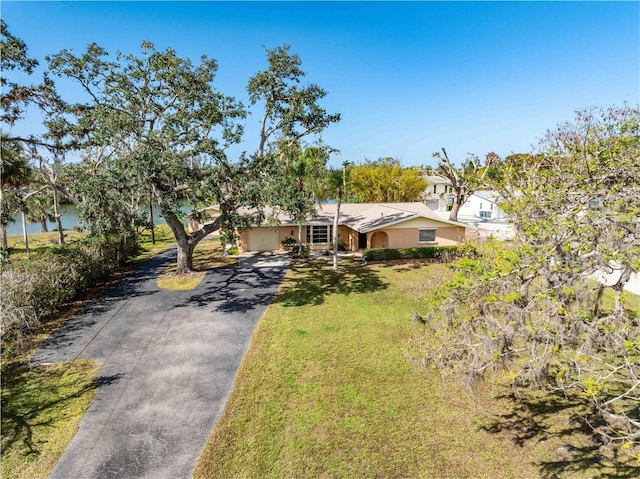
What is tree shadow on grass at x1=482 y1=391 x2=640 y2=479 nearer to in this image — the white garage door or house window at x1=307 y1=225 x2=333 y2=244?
house window at x1=307 y1=225 x2=333 y2=244

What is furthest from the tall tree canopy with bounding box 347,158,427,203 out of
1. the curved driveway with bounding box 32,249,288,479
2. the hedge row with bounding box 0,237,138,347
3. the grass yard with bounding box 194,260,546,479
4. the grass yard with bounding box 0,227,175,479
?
the grass yard with bounding box 0,227,175,479

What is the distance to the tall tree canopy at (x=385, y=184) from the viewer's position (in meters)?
45.4

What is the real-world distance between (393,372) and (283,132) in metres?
16.9

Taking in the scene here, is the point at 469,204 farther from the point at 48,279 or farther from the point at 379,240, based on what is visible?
the point at 48,279

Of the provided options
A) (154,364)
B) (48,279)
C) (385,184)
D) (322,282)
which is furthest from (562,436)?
(385,184)

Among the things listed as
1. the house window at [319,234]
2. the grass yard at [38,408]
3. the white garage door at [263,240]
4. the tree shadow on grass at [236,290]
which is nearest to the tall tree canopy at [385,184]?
the house window at [319,234]

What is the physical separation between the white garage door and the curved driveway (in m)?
8.62

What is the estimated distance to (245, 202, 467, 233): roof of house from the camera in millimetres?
28172

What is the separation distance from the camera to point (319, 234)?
31.6 m

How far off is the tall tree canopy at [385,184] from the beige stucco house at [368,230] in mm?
12749

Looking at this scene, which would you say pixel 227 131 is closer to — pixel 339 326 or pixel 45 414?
pixel 339 326

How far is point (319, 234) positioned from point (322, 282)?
389 inches

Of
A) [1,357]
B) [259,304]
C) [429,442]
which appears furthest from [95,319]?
[429,442]

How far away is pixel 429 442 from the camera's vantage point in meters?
8.90
